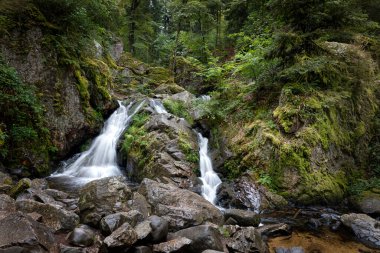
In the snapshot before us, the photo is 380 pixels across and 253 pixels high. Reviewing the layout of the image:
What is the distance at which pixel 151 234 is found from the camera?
17.1ft

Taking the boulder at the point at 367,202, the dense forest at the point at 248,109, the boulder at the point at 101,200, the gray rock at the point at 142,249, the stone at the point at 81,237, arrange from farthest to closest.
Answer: the dense forest at the point at 248,109, the boulder at the point at 367,202, the boulder at the point at 101,200, the stone at the point at 81,237, the gray rock at the point at 142,249

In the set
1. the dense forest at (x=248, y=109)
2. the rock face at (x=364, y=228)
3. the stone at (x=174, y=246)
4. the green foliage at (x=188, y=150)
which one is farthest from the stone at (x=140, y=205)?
the rock face at (x=364, y=228)

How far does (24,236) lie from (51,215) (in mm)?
1379

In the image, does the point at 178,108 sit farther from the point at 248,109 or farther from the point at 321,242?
the point at 321,242

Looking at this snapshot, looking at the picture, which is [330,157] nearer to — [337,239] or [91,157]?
[337,239]

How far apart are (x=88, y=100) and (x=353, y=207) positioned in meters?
10.2

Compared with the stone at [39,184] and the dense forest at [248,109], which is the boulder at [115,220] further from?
the dense forest at [248,109]

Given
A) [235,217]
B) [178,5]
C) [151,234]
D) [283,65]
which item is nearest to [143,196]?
[151,234]

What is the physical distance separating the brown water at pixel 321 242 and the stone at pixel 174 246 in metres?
2.10

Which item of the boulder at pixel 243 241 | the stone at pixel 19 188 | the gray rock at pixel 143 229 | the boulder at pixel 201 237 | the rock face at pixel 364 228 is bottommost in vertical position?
the rock face at pixel 364 228

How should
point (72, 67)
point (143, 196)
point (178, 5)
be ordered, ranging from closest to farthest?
point (143, 196) < point (72, 67) < point (178, 5)

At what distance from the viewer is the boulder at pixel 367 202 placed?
27.8ft

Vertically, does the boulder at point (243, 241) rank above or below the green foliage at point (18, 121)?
below

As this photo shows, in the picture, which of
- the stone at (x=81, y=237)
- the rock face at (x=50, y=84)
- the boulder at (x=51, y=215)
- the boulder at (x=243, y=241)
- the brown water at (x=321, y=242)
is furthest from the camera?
the rock face at (x=50, y=84)
